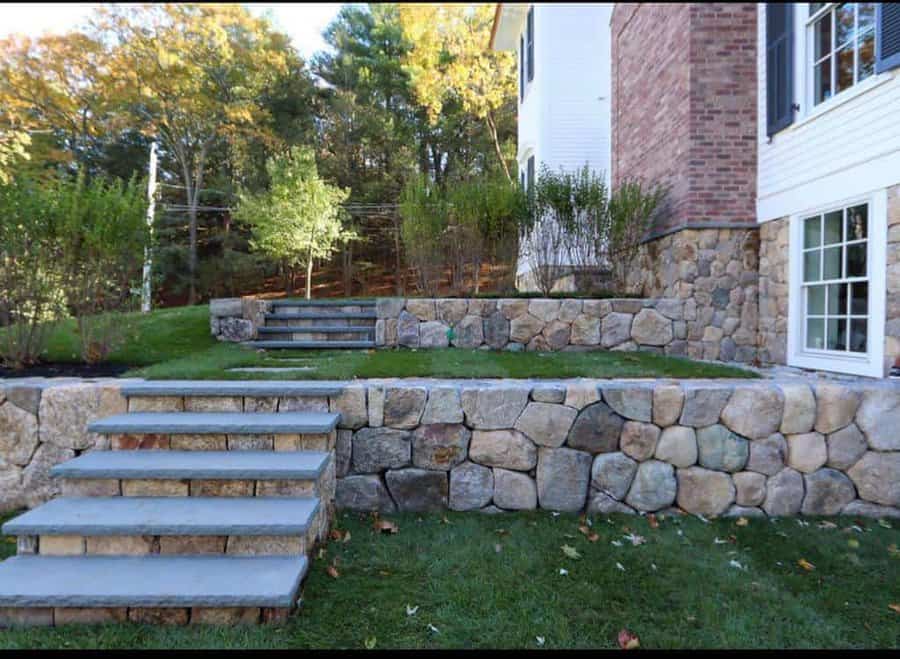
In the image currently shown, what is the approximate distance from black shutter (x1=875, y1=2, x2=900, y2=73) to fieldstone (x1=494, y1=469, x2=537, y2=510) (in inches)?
Answer: 161

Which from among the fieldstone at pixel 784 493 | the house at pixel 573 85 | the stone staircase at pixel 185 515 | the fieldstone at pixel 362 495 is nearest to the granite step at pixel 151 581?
the stone staircase at pixel 185 515

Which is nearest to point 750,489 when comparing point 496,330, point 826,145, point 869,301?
point 869,301

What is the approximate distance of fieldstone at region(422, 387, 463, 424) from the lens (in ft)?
9.91

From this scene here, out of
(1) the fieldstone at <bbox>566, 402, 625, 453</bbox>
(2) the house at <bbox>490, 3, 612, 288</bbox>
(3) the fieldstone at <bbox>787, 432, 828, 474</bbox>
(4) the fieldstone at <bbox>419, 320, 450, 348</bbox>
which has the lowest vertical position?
(3) the fieldstone at <bbox>787, 432, 828, 474</bbox>

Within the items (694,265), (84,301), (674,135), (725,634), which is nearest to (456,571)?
(725,634)

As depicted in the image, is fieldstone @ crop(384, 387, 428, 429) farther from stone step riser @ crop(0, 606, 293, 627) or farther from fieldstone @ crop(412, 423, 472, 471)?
stone step riser @ crop(0, 606, 293, 627)

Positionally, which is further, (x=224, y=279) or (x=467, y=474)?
(x=224, y=279)

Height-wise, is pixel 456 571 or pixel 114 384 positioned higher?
pixel 114 384

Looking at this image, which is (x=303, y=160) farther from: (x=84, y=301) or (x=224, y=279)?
(x=84, y=301)

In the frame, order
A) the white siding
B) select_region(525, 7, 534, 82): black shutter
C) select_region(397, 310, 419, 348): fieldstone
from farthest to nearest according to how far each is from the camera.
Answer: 1. select_region(525, 7, 534, 82): black shutter
2. select_region(397, 310, 419, 348): fieldstone
3. the white siding

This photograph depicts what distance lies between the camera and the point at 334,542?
261 cm

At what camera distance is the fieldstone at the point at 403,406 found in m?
3.01

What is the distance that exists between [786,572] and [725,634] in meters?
0.72

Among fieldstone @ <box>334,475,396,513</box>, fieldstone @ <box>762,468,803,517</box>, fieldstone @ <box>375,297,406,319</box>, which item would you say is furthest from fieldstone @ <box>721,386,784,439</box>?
fieldstone @ <box>375,297,406,319</box>
